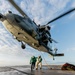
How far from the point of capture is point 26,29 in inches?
922

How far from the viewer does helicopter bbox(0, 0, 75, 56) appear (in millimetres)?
22016

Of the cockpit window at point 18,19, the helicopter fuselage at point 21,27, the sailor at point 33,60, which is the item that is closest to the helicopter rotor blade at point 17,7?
the helicopter fuselage at point 21,27

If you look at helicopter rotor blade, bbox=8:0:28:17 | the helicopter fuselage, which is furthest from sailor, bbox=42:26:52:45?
helicopter rotor blade, bbox=8:0:28:17

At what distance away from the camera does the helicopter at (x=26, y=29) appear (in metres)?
22.0

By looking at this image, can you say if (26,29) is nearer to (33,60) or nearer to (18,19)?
(18,19)

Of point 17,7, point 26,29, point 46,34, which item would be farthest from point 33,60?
point 17,7

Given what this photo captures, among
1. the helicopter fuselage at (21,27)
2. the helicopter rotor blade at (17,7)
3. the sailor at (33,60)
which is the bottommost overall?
the sailor at (33,60)

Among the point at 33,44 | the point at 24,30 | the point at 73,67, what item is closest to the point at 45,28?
the point at 33,44

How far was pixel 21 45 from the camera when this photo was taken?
28031 millimetres

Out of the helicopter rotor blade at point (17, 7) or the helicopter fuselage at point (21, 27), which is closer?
the helicopter fuselage at point (21, 27)

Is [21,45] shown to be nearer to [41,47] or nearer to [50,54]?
[41,47]

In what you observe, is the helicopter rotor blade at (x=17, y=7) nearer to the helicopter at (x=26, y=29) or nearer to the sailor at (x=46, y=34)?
the helicopter at (x=26, y=29)

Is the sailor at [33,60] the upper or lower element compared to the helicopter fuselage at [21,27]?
lower

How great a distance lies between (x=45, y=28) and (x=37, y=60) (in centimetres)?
557
